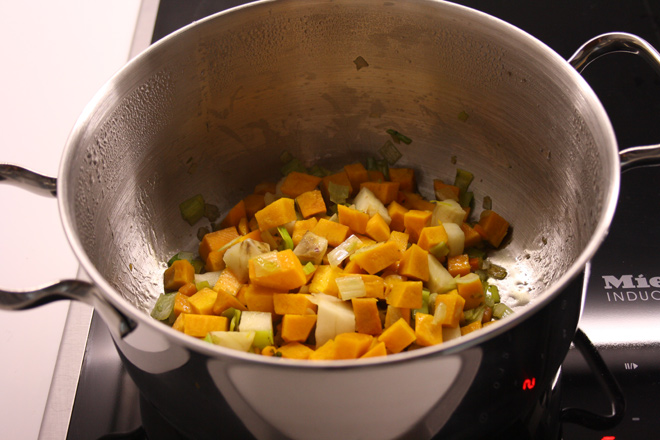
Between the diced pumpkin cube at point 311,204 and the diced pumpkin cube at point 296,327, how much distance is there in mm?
332

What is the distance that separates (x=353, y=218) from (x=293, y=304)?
0.88 ft

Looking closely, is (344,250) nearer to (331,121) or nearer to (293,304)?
(293,304)

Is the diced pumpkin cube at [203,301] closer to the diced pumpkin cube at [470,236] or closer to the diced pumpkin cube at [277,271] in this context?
the diced pumpkin cube at [277,271]

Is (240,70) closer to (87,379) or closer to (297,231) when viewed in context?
(297,231)

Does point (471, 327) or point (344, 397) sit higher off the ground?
point (344, 397)

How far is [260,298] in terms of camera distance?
1124 mm

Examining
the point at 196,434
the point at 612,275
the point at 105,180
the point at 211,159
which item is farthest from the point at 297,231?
the point at 612,275

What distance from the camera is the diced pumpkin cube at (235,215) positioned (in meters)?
1.36

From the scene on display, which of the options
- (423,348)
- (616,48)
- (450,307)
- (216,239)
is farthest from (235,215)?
(616,48)

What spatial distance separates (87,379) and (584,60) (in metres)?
1.03

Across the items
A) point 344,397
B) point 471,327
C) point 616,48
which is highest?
point 616,48

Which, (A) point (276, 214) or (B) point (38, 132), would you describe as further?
(B) point (38, 132)

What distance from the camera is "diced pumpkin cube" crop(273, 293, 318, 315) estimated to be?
108cm

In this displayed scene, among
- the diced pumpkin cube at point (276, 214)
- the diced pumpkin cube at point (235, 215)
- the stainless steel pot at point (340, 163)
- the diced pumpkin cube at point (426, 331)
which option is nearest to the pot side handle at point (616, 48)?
the stainless steel pot at point (340, 163)
